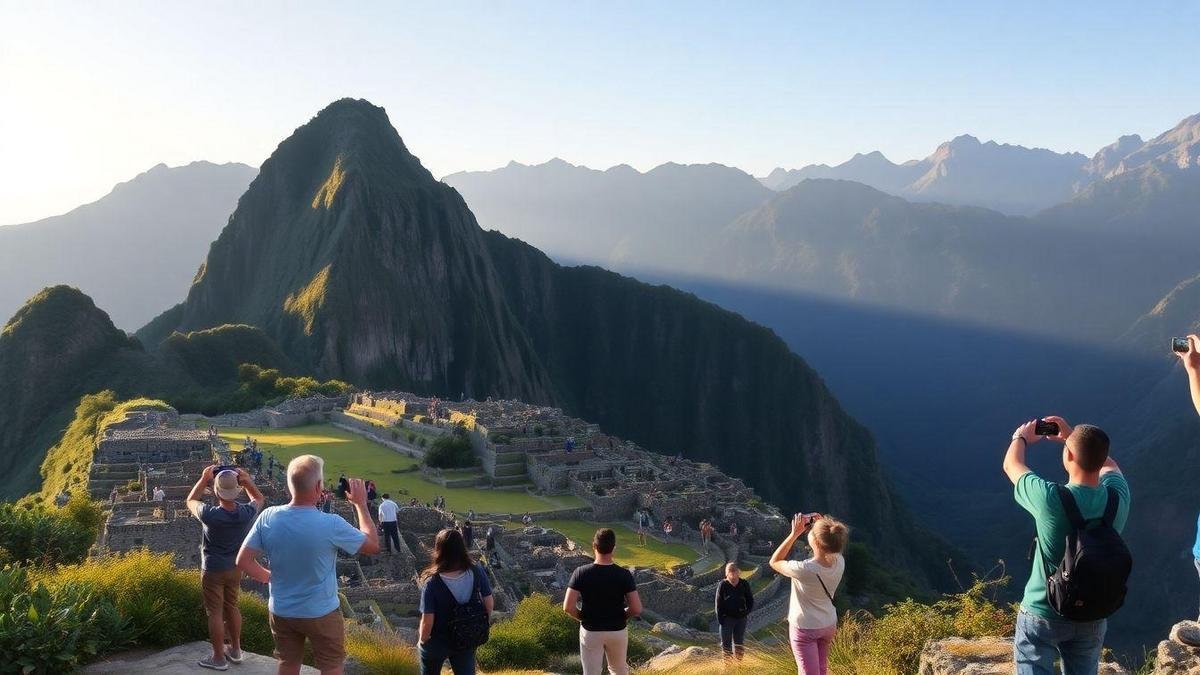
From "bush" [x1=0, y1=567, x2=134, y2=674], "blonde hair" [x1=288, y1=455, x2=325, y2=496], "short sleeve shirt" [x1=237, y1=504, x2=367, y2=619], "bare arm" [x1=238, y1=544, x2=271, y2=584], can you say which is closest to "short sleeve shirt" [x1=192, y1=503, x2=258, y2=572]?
"bush" [x1=0, y1=567, x2=134, y2=674]

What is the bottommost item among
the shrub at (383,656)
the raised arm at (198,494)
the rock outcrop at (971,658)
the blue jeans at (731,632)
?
the blue jeans at (731,632)

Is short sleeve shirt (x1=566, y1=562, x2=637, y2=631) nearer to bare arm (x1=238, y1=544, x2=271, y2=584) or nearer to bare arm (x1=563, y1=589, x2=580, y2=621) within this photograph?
bare arm (x1=563, y1=589, x2=580, y2=621)

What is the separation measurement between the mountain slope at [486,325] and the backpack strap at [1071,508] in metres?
108

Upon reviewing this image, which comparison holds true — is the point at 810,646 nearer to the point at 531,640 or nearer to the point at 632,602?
the point at 632,602

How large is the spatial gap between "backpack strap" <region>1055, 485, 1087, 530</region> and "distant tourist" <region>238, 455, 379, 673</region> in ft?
14.1

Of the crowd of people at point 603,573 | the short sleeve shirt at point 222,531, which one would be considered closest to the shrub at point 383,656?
the crowd of people at point 603,573

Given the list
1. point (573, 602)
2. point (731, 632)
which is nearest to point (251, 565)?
point (573, 602)

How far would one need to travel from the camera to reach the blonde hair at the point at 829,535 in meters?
6.68

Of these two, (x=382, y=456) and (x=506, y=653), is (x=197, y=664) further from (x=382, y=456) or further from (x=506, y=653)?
(x=382, y=456)

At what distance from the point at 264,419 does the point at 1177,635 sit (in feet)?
176

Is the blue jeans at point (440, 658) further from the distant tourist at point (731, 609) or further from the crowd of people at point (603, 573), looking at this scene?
the distant tourist at point (731, 609)

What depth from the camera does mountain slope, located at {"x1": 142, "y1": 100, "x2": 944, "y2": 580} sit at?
127 m

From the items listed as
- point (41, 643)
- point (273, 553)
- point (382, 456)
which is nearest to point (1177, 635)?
point (273, 553)

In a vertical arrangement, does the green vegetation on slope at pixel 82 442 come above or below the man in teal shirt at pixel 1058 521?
below
